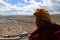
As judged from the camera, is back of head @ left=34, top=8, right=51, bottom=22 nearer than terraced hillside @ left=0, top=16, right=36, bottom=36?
Yes

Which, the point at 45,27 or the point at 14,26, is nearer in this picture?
the point at 45,27

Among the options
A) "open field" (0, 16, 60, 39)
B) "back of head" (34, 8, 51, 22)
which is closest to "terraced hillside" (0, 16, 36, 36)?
"open field" (0, 16, 60, 39)

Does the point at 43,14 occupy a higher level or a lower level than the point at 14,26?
higher

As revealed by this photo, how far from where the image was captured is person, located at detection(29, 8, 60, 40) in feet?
4.50

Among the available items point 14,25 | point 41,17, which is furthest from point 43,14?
point 14,25

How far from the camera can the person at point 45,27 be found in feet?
4.50

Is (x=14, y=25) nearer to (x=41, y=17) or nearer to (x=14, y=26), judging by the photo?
(x=14, y=26)

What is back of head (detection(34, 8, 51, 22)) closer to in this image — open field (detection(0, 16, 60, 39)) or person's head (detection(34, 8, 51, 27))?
person's head (detection(34, 8, 51, 27))

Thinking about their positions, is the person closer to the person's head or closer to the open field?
the person's head

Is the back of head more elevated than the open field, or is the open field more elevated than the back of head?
the back of head

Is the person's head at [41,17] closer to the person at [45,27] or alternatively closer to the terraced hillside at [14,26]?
the person at [45,27]

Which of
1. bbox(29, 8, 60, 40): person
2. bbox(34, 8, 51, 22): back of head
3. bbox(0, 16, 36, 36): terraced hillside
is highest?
bbox(34, 8, 51, 22): back of head

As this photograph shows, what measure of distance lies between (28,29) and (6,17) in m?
0.41

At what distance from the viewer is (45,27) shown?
137 centimetres
